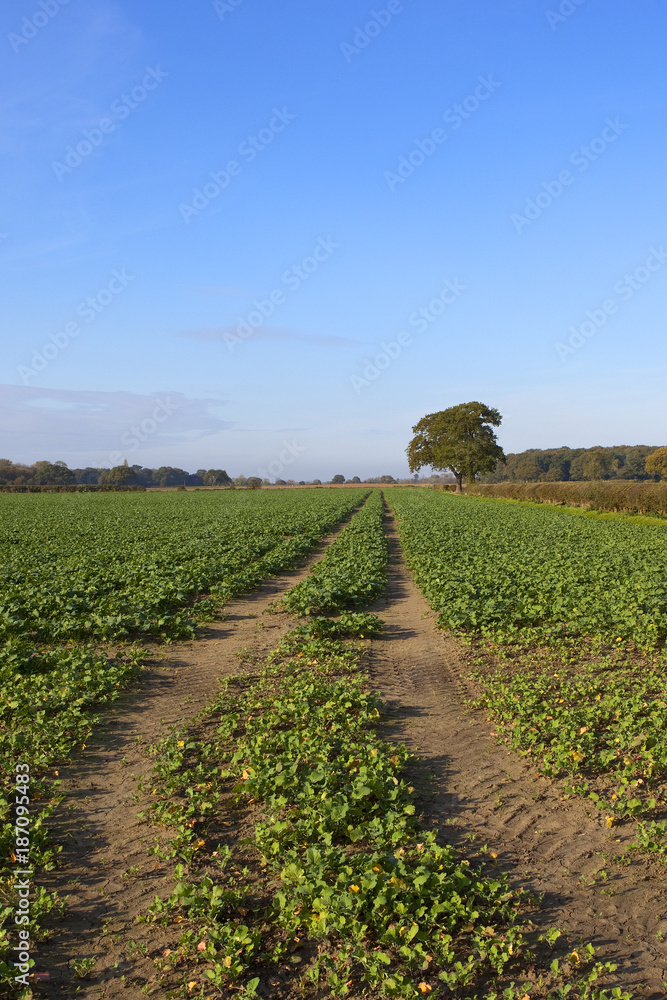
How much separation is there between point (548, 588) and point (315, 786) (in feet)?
28.6

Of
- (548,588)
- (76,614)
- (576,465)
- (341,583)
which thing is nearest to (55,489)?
(76,614)

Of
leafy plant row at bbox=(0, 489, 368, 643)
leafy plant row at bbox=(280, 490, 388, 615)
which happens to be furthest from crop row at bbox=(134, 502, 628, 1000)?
leafy plant row at bbox=(280, 490, 388, 615)

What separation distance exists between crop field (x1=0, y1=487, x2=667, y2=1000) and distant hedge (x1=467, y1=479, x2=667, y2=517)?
29.1m

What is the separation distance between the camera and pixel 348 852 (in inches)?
182

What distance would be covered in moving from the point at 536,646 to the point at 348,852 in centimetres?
635

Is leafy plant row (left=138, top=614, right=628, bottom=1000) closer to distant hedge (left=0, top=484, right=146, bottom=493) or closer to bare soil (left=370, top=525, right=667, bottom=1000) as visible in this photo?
bare soil (left=370, top=525, right=667, bottom=1000)

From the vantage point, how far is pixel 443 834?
16.1 ft

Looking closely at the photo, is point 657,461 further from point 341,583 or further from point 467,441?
point 341,583

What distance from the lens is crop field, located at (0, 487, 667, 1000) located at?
11.8ft

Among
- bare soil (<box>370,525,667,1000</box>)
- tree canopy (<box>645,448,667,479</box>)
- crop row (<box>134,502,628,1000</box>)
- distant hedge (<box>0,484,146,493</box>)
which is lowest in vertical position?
bare soil (<box>370,525,667,1000</box>)

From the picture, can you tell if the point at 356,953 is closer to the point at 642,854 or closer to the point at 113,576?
the point at 642,854

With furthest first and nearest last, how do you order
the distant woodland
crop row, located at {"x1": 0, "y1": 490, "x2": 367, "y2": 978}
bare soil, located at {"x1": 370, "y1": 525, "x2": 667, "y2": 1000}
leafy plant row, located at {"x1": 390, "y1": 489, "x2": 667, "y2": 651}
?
the distant woodland
leafy plant row, located at {"x1": 390, "y1": 489, "x2": 667, "y2": 651}
crop row, located at {"x1": 0, "y1": 490, "x2": 367, "y2": 978}
bare soil, located at {"x1": 370, "y1": 525, "x2": 667, "y2": 1000}

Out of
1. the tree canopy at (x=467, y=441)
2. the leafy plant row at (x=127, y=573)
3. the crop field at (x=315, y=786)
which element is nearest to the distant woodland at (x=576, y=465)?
the tree canopy at (x=467, y=441)

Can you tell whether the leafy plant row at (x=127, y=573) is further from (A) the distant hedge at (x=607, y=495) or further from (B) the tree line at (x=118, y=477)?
(B) the tree line at (x=118, y=477)
